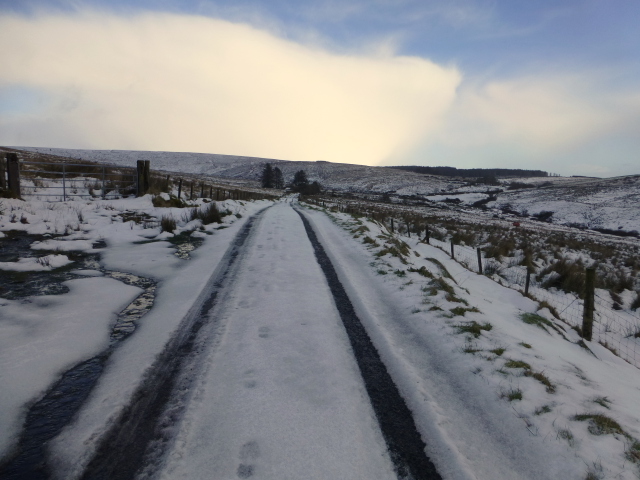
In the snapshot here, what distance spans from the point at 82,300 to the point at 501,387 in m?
5.40

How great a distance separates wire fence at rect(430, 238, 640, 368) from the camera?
21.8 ft

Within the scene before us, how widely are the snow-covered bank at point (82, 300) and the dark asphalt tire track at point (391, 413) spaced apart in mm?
2209

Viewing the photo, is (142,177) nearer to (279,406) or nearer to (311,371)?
(311,371)

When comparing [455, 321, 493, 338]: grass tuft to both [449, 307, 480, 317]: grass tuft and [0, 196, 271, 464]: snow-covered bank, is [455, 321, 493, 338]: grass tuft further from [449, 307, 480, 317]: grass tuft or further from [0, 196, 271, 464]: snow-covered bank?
[0, 196, 271, 464]: snow-covered bank

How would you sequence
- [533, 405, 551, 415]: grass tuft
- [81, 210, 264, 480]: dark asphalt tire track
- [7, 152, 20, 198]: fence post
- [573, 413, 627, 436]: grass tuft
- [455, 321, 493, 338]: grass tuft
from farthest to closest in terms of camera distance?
[7, 152, 20, 198]: fence post
[455, 321, 493, 338]: grass tuft
[533, 405, 551, 415]: grass tuft
[573, 413, 627, 436]: grass tuft
[81, 210, 264, 480]: dark asphalt tire track

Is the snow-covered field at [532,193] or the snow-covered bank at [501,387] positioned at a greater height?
the snow-covered field at [532,193]

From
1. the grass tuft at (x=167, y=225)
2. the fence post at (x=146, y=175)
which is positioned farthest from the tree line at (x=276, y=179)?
the grass tuft at (x=167, y=225)

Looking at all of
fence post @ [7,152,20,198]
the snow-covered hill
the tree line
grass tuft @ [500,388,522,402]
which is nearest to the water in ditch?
grass tuft @ [500,388,522,402]

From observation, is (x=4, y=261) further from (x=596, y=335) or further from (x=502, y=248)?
(x=502, y=248)

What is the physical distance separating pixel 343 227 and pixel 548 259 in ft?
26.9

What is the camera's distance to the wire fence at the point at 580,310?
6648 millimetres

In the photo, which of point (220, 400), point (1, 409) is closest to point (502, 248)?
point (220, 400)

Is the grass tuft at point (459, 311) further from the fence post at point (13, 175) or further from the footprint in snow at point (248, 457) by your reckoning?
the fence post at point (13, 175)

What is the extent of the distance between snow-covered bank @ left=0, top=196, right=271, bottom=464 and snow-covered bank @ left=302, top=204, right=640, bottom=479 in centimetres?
276
